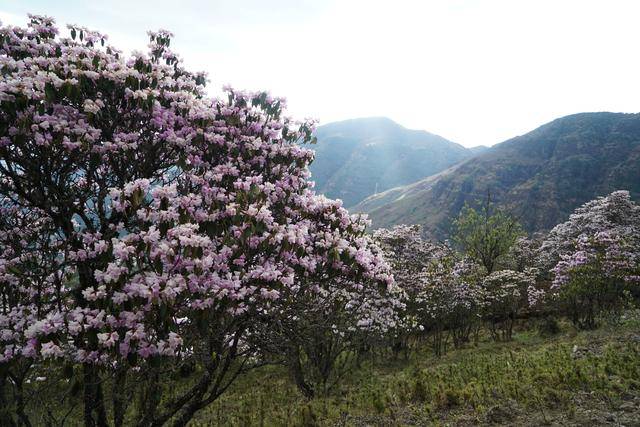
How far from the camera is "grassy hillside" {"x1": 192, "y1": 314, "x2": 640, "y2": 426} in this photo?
9.57 meters

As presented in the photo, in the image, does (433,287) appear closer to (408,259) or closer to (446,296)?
(446,296)

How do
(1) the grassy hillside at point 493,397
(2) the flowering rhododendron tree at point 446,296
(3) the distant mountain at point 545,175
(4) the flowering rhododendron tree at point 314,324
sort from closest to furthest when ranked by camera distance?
1. (4) the flowering rhododendron tree at point 314,324
2. (1) the grassy hillside at point 493,397
3. (2) the flowering rhododendron tree at point 446,296
4. (3) the distant mountain at point 545,175

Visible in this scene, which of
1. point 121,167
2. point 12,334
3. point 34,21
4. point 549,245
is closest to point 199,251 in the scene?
point 121,167

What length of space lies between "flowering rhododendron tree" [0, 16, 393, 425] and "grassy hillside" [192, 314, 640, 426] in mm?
5050

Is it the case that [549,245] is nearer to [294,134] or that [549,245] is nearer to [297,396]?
[297,396]

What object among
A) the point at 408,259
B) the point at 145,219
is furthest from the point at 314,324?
the point at 408,259

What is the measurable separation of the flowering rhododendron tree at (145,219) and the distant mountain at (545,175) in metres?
127

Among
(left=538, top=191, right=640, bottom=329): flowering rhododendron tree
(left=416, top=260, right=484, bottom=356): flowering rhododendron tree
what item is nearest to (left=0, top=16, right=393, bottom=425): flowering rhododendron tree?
(left=416, top=260, right=484, bottom=356): flowering rhododendron tree

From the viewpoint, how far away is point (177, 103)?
Result: 714cm

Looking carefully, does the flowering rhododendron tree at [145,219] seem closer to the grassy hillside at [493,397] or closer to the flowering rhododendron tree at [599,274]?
the grassy hillside at [493,397]

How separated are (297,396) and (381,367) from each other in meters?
7.28

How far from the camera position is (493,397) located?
→ 37.0ft

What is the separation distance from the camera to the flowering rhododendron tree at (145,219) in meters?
5.10

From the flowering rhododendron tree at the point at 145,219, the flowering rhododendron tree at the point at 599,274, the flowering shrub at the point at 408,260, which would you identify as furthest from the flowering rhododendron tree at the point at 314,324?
the flowering rhododendron tree at the point at 599,274
